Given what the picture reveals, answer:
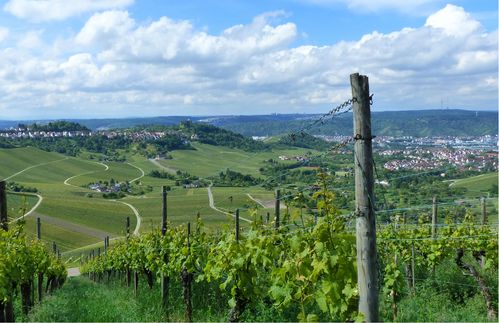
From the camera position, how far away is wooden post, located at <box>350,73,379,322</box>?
4.03 meters

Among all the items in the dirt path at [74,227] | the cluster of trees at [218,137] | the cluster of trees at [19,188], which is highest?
the cluster of trees at [218,137]

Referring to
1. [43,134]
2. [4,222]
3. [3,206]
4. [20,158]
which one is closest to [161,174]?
[20,158]

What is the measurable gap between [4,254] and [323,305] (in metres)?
6.26

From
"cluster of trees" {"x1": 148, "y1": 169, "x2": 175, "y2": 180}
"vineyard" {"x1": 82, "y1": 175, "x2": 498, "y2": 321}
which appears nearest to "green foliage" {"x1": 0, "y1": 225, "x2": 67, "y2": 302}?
"vineyard" {"x1": 82, "y1": 175, "x2": 498, "y2": 321}

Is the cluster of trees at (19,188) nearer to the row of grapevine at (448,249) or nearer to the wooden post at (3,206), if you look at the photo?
the wooden post at (3,206)

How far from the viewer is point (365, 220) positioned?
4.09 m

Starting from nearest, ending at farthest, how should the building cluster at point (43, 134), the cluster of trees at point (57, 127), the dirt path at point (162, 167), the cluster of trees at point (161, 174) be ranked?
the cluster of trees at point (161, 174) → the dirt path at point (162, 167) → the building cluster at point (43, 134) → the cluster of trees at point (57, 127)

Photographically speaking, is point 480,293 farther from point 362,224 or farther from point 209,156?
point 209,156

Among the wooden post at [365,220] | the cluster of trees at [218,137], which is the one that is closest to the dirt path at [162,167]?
the cluster of trees at [218,137]

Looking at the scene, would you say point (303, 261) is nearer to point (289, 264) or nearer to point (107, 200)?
point (289, 264)

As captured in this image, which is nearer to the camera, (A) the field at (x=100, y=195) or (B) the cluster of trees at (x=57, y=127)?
(A) the field at (x=100, y=195)

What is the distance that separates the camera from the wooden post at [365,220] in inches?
159

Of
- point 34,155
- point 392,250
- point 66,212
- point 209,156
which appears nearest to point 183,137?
point 209,156

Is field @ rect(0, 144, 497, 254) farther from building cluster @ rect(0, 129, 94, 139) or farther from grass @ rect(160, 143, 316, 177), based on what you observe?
building cluster @ rect(0, 129, 94, 139)
